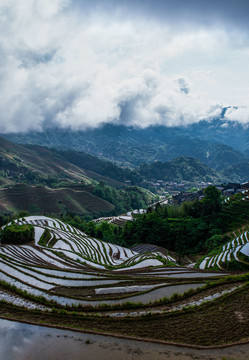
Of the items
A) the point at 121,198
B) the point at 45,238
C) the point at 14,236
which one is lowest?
the point at 121,198

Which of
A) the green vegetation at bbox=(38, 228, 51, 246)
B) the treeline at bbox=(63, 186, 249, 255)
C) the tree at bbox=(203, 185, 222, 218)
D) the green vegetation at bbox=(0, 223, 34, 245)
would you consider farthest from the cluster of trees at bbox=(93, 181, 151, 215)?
the green vegetation at bbox=(0, 223, 34, 245)

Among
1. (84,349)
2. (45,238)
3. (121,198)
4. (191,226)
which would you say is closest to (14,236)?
(45,238)

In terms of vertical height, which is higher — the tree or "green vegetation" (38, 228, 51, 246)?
the tree

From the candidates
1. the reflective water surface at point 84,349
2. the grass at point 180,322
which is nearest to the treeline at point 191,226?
the grass at point 180,322

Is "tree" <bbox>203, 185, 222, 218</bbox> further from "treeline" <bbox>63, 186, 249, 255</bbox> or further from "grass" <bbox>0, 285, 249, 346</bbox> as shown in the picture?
"grass" <bbox>0, 285, 249, 346</bbox>

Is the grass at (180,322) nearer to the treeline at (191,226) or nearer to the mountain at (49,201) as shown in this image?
the treeline at (191,226)

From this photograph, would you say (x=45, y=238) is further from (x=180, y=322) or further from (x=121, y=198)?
(x=121, y=198)

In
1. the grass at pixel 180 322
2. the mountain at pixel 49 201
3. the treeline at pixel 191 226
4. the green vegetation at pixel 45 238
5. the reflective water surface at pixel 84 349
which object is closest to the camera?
the reflective water surface at pixel 84 349

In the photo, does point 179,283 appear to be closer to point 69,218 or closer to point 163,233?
point 163,233
